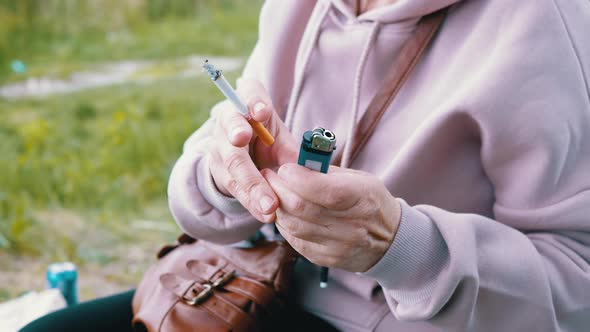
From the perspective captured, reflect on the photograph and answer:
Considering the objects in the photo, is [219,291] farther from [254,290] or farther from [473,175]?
[473,175]

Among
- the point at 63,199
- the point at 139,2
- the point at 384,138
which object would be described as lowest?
the point at 63,199

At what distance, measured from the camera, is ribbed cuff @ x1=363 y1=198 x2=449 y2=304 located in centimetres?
80

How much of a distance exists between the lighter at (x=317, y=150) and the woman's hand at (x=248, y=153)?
0.06 meters

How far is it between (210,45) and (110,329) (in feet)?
11.4

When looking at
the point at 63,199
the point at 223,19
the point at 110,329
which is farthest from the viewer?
the point at 223,19

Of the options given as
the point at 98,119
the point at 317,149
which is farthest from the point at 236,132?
the point at 98,119

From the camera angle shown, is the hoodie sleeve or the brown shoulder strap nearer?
the hoodie sleeve

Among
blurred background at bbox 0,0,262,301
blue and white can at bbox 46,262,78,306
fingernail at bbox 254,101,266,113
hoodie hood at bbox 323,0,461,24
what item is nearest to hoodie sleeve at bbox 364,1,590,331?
hoodie hood at bbox 323,0,461,24

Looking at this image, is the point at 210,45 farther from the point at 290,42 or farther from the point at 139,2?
the point at 290,42

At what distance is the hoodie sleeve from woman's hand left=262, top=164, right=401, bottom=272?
0.21 ft

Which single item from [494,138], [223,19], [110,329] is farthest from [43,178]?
[223,19]

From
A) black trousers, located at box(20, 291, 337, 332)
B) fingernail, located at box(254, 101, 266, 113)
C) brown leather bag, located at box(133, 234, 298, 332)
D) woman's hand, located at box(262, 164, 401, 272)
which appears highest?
fingernail, located at box(254, 101, 266, 113)

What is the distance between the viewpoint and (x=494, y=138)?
0.90 metres

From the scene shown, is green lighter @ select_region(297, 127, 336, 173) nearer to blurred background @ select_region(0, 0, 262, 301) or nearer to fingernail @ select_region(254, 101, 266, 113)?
fingernail @ select_region(254, 101, 266, 113)
